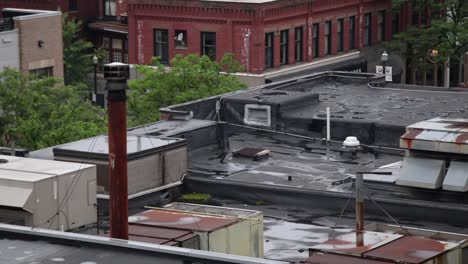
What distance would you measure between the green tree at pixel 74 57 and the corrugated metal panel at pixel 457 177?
2063 inches

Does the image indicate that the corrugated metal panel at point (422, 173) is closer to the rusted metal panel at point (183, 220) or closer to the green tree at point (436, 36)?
the rusted metal panel at point (183, 220)

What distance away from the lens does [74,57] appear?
82.1 meters

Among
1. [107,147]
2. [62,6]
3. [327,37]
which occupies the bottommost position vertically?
[107,147]

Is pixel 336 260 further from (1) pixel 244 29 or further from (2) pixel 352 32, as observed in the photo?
(2) pixel 352 32

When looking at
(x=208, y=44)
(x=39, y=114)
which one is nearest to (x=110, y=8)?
(x=208, y=44)

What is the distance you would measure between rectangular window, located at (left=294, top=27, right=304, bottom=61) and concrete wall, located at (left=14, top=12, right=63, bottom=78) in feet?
52.8

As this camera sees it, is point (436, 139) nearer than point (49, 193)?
No

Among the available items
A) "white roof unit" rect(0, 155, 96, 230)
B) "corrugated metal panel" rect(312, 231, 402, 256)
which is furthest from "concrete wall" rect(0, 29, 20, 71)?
"corrugated metal panel" rect(312, 231, 402, 256)

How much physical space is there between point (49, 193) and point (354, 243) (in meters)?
7.44

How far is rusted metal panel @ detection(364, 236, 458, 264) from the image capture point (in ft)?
72.6

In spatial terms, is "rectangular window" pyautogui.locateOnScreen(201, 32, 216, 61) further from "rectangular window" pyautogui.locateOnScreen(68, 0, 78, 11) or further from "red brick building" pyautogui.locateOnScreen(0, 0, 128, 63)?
"rectangular window" pyautogui.locateOnScreen(68, 0, 78, 11)

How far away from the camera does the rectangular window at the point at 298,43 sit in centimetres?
7712

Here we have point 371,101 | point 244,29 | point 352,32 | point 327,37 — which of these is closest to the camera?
point 371,101

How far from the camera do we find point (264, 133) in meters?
40.4
